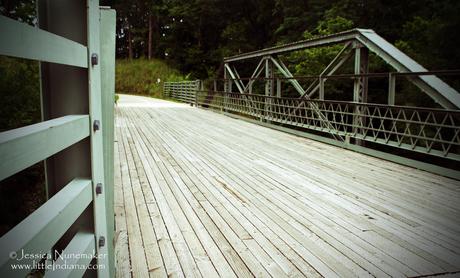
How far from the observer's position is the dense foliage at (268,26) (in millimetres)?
11257

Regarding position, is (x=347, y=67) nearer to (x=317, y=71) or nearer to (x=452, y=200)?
(x=317, y=71)

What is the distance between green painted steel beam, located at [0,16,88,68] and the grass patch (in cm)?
2853

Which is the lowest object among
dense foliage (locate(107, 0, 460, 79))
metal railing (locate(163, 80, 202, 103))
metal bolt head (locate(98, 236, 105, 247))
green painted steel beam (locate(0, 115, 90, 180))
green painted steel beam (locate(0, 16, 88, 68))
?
metal bolt head (locate(98, 236, 105, 247))

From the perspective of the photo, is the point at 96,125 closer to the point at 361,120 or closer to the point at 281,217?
the point at 281,217

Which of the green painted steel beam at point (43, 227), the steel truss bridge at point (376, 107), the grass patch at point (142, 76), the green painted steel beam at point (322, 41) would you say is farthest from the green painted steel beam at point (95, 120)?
the grass patch at point (142, 76)

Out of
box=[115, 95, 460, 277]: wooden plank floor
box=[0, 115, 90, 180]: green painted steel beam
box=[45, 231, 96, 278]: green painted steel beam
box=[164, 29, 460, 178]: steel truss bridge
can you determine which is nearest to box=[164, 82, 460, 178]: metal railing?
box=[164, 29, 460, 178]: steel truss bridge

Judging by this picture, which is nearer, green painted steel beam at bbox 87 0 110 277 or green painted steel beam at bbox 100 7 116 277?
green painted steel beam at bbox 87 0 110 277

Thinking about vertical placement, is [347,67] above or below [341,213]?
above

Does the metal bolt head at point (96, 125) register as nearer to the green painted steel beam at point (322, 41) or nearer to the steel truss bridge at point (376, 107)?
the steel truss bridge at point (376, 107)

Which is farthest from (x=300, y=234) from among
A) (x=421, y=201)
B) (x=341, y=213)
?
(x=421, y=201)

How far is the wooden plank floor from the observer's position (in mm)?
2354

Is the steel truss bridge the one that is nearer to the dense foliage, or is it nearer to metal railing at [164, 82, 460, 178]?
metal railing at [164, 82, 460, 178]

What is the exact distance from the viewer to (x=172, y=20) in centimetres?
3450

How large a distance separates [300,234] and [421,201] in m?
1.61
